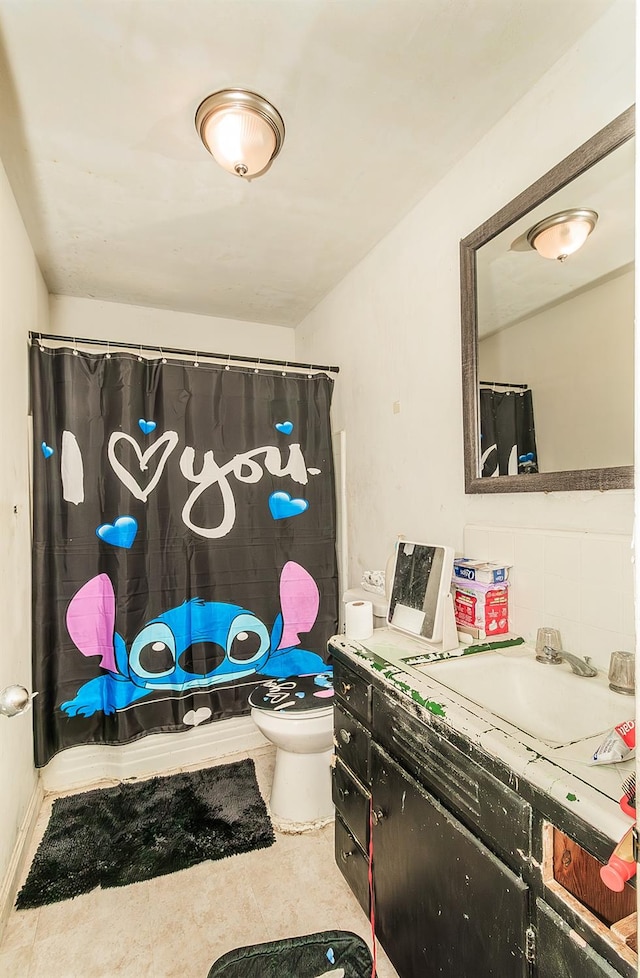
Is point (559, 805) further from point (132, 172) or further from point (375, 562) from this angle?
point (132, 172)

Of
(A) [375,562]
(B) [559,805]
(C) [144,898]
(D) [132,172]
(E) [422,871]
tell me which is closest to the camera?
(B) [559,805]

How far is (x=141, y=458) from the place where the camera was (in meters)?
2.27

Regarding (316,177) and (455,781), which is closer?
(455,781)

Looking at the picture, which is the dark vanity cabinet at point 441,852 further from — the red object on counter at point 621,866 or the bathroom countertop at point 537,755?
the red object on counter at point 621,866

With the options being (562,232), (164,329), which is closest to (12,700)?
(562,232)

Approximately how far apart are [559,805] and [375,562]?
1.58 m

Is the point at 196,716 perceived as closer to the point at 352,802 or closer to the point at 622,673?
the point at 352,802

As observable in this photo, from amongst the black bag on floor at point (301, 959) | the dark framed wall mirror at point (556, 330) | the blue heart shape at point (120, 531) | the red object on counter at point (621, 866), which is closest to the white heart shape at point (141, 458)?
the blue heart shape at point (120, 531)

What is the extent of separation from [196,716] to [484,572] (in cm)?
164

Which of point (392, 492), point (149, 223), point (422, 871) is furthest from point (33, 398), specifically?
point (422, 871)

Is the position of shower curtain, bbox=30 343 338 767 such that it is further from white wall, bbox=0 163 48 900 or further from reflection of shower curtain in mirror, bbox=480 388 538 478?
reflection of shower curtain in mirror, bbox=480 388 538 478

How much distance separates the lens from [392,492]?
7.11 ft

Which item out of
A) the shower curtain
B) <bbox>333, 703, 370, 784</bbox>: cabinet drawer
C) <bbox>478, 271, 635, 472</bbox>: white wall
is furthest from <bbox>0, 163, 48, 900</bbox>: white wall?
<bbox>478, 271, 635, 472</bbox>: white wall

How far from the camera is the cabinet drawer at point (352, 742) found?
1374 mm
